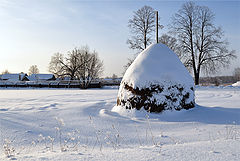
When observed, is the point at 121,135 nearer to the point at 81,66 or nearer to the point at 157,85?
the point at 157,85

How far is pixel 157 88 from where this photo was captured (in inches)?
211

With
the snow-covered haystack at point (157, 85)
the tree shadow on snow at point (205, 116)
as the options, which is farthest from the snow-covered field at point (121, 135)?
the snow-covered haystack at point (157, 85)

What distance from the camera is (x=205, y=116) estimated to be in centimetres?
525

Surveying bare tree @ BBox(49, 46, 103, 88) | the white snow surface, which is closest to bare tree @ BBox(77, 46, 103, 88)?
bare tree @ BBox(49, 46, 103, 88)

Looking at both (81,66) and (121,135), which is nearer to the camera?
(121,135)

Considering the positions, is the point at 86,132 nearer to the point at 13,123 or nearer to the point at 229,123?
the point at 13,123

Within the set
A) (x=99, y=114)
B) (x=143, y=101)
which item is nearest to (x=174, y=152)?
(x=143, y=101)

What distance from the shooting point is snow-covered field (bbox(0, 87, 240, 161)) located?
7.64 feet

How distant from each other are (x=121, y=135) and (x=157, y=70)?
255cm

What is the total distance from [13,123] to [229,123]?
5.76 meters

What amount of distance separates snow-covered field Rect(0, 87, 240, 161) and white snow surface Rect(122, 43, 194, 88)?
3.27 feet

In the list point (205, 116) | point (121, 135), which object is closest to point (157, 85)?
point (205, 116)

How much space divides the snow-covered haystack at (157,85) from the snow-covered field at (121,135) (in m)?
0.30

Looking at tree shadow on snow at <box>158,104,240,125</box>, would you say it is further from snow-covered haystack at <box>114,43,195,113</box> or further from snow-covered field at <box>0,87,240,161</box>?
snow-covered haystack at <box>114,43,195,113</box>
